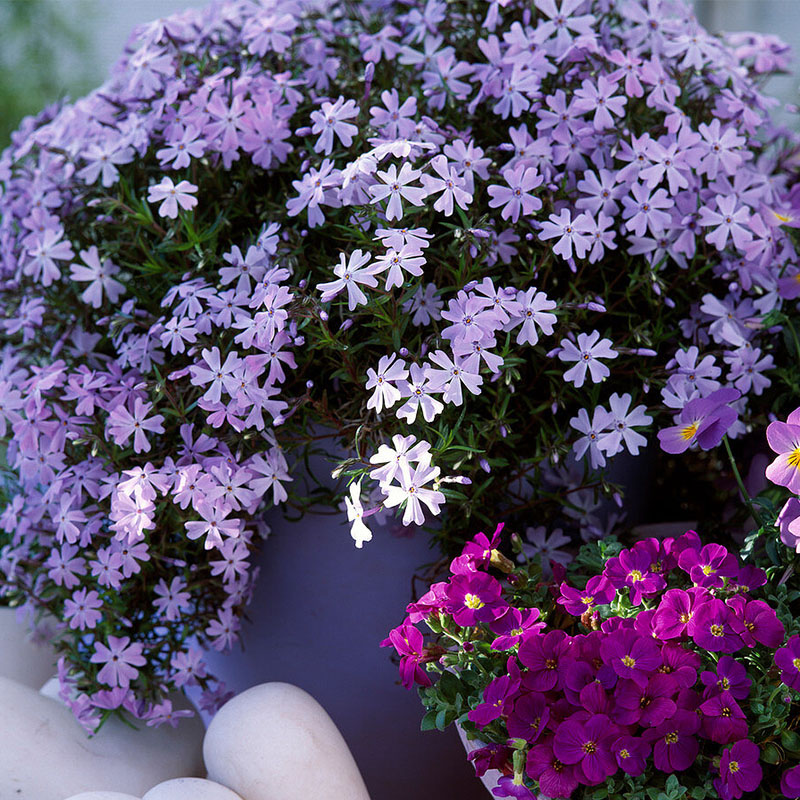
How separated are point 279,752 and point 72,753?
0.23 m

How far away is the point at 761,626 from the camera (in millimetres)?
699

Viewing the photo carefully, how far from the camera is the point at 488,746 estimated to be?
0.72 meters

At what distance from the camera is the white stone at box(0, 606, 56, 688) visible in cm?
110

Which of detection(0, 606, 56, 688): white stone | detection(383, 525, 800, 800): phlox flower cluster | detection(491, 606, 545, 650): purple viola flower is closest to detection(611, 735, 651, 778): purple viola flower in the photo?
detection(383, 525, 800, 800): phlox flower cluster

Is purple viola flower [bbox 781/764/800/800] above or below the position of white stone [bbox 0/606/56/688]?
above

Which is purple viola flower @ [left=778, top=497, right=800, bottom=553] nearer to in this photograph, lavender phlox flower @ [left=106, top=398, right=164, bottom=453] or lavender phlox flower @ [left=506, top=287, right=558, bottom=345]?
lavender phlox flower @ [left=506, top=287, right=558, bottom=345]

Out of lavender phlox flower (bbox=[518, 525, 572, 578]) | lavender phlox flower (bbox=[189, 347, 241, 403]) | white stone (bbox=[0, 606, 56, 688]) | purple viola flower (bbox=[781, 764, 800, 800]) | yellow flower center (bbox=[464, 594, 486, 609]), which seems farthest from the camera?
white stone (bbox=[0, 606, 56, 688])

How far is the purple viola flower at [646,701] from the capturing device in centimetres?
Result: 66

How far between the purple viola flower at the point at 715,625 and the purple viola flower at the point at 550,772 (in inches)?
5.2

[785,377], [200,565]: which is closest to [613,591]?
[785,377]

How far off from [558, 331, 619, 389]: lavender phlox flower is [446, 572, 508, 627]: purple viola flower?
0.20 meters

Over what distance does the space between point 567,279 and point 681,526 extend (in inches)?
12.4

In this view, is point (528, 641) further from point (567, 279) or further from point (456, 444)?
point (567, 279)

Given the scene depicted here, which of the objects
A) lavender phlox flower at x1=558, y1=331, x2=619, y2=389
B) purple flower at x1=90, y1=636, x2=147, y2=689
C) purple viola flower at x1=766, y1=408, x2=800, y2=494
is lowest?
purple flower at x1=90, y1=636, x2=147, y2=689
